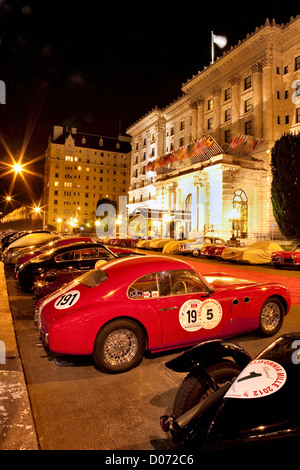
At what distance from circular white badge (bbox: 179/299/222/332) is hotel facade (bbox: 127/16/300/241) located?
2732 centimetres

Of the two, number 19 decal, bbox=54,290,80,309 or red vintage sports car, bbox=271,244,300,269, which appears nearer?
number 19 decal, bbox=54,290,80,309

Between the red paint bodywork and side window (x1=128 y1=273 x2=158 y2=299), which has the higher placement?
side window (x1=128 y1=273 x2=158 y2=299)

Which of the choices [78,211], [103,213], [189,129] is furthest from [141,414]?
[78,211]

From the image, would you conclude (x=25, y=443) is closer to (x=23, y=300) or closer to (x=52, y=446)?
(x=52, y=446)

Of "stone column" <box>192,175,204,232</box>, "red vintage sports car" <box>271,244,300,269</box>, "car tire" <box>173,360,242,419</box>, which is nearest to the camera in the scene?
"car tire" <box>173,360,242,419</box>

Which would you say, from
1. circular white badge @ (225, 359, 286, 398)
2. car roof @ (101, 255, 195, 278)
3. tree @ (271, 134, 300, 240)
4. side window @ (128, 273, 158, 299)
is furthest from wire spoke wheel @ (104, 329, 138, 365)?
tree @ (271, 134, 300, 240)

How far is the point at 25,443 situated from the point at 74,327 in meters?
1.47

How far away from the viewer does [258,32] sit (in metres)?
36.8

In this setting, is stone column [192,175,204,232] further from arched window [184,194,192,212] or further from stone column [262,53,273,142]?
stone column [262,53,273,142]

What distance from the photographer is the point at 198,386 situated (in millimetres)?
2613

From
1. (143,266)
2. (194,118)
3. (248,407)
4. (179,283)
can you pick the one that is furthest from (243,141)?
(248,407)

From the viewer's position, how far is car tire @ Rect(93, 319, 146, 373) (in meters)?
4.09

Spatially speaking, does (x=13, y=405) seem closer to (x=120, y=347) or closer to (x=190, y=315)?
(x=120, y=347)

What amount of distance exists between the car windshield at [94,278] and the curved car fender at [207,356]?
202 centimetres
